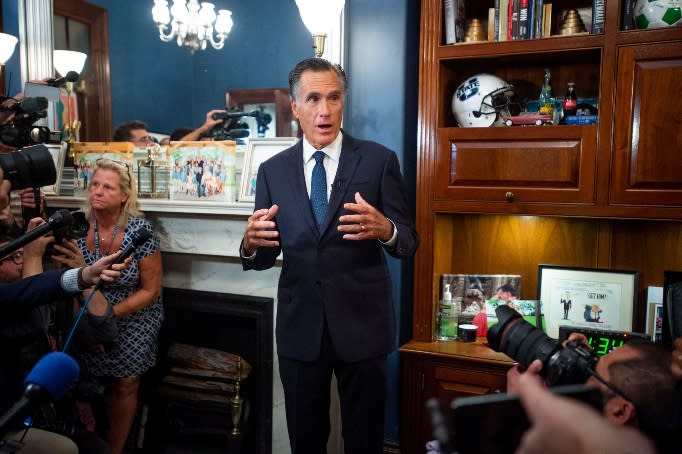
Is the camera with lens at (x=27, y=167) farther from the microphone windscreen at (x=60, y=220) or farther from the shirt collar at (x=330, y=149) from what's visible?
the shirt collar at (x=330, y=149)

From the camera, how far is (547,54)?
2061 millimetres

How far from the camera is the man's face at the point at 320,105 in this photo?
1686mm

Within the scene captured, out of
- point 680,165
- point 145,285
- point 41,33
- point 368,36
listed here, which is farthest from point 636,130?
point 41,33

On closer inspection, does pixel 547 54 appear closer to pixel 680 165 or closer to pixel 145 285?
pixel 680 165

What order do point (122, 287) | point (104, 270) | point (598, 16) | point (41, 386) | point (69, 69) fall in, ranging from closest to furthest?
point (41, 386) → point (104, 270) → point (598, 16) → point (122, 287) → point (69, 69)

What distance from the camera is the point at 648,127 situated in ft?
6.15

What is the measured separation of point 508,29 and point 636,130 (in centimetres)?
57

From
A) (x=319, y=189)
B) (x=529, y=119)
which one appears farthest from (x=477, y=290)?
(x=319, y=189)

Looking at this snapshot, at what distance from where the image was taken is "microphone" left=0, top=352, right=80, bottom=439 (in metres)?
0.73

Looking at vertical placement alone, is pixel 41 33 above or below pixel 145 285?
above

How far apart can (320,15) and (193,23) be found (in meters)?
0.98

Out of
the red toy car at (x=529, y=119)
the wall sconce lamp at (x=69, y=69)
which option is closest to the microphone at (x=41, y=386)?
the red toy car at (x=529, y=119)

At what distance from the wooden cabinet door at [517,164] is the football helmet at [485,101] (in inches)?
3.0

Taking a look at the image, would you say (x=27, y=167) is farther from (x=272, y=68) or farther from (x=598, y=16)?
(x=598, y=16)
